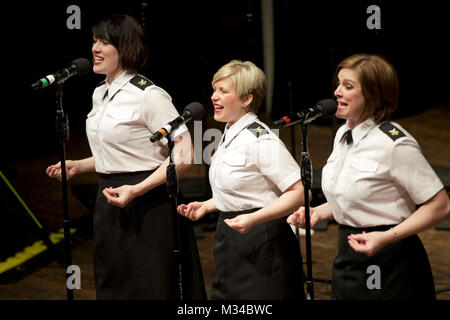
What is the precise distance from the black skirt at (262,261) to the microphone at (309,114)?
55 cm

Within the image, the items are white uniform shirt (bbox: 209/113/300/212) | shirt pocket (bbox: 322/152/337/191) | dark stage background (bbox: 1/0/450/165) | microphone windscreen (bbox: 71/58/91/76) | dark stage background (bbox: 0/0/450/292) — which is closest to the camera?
shirt pocket (bbox: 322/152/337/191)

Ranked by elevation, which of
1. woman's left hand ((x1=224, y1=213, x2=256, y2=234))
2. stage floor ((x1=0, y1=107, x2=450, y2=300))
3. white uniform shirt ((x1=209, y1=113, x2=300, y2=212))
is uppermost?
white uniform shirt ((x1=209, y1=113, x2=300, y2=212))

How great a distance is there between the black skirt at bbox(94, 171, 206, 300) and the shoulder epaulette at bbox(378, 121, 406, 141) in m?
1.24

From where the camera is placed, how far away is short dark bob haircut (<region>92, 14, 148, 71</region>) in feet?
11.9

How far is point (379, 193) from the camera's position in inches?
115

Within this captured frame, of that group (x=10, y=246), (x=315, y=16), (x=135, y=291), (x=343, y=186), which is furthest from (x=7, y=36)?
(x=343, y=186)

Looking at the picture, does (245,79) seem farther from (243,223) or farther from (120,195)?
(120,195)

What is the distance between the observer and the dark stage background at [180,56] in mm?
6281

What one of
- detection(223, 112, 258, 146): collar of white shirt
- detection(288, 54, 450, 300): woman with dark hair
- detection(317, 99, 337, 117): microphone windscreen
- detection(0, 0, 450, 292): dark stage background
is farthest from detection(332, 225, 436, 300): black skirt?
detection(0, 0, 450, 292): dark stage background

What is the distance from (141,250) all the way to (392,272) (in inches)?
52.6

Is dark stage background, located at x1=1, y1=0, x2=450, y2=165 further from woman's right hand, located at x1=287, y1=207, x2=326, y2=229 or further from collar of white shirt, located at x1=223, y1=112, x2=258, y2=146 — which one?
woman's right hand, located at x1=287, y1=207, x2=326, y2=229

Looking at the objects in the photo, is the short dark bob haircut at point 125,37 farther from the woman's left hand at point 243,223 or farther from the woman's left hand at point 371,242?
the woman's left hand at point 371,242

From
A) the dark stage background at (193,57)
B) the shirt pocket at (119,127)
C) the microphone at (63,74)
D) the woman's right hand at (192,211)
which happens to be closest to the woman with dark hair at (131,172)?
the shirt pocket at (119,127)
